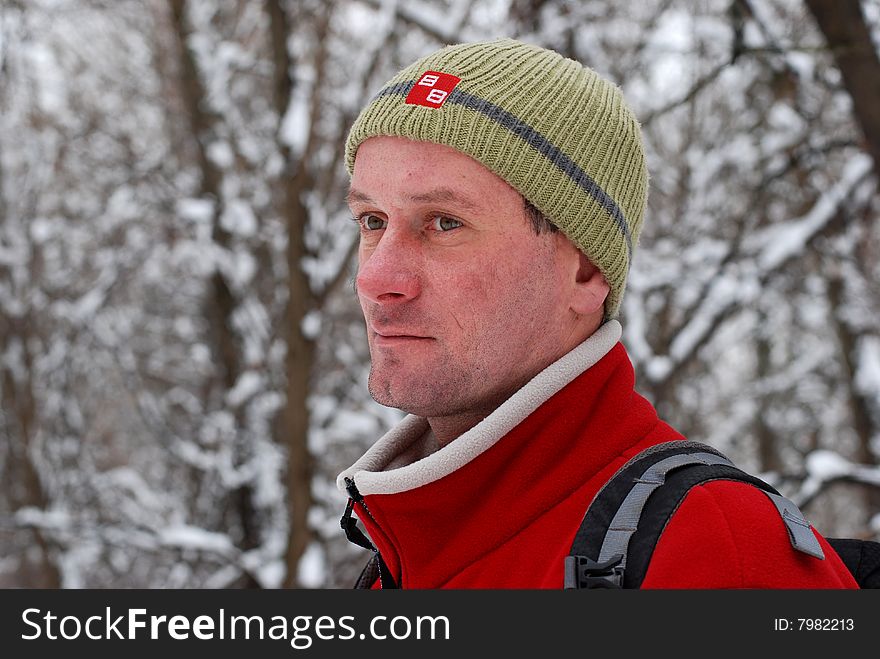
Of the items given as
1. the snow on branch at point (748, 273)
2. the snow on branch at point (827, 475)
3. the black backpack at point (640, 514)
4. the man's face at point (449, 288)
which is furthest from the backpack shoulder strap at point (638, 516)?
the snow on branch at point (748, 273)

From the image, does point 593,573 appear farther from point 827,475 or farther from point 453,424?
point 827,475

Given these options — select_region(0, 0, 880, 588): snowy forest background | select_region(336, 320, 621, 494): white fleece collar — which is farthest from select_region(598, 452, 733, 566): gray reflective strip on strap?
select_region(0, 0, 880, 588): snowy forest background

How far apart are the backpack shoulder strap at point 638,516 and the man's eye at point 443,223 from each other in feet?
1.61

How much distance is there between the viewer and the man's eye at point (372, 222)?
1.56 metres

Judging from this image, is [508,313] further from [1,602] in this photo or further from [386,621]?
[1,602]

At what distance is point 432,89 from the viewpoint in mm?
1543

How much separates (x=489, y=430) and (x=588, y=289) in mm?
393

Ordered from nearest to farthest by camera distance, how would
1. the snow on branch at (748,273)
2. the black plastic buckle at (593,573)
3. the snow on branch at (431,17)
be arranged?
the black plastic buckle at (593,573), the snow on branch at (748,273), the snow on branch at (431,17)

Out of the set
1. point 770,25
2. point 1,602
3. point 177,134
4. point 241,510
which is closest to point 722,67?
point 770,25

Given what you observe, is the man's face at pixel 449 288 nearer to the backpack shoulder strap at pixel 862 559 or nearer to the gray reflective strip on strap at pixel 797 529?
the gray reflective strip on strap at pixel 797 529

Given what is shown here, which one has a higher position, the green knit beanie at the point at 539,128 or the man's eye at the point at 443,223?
the green knit beanie at the point at 539,128

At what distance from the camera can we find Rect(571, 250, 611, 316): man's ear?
1.56 m

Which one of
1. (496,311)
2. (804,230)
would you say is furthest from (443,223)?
(804,230)

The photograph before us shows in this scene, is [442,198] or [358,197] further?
[358,197]
